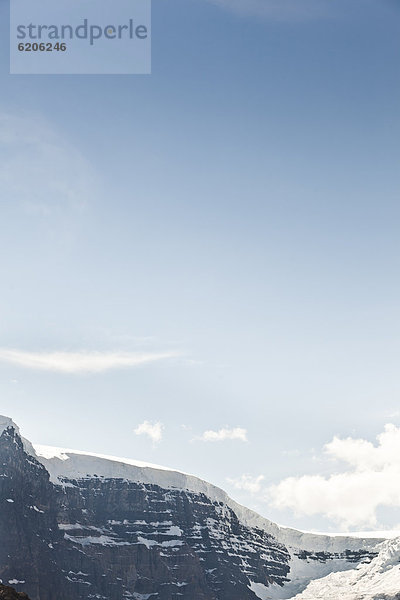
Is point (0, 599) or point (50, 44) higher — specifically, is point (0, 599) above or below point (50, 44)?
below

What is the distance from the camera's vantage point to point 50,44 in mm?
82688

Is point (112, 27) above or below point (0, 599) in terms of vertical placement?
above

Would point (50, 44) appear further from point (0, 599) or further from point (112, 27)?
point (0, 599)

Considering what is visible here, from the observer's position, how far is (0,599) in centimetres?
8375

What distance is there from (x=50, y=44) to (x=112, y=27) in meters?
7.02

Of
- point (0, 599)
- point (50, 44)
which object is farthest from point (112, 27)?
point (0, 599)

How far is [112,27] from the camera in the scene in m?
81.7

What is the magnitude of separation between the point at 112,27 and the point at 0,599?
206 feet

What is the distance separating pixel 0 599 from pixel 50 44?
60.4 metres
